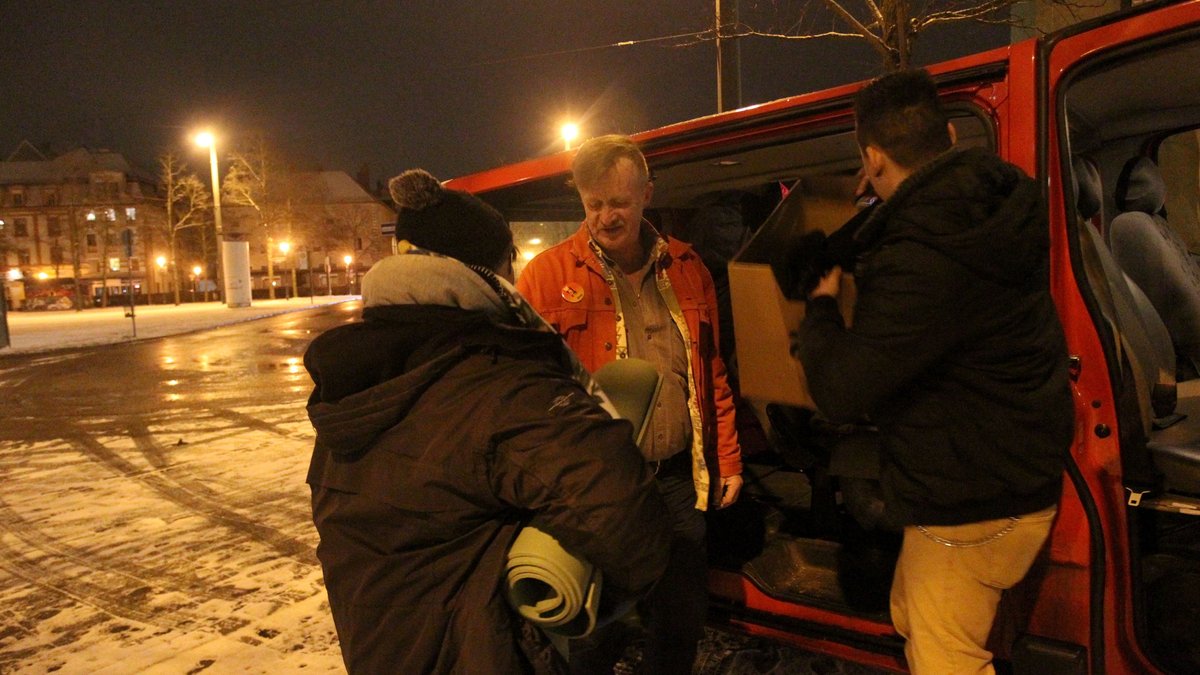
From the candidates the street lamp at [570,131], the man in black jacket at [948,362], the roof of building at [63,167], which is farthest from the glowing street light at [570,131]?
the roof of building at [63,167]

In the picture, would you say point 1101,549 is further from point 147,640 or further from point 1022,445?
point 147,640

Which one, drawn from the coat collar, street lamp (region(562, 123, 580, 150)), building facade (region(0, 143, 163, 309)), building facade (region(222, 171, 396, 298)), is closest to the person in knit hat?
the coat collar

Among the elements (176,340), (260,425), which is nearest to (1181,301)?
(260,425)

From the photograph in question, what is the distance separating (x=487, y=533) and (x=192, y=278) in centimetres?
6998

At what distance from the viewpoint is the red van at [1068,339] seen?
1.86m

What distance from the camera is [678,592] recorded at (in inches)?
90.4

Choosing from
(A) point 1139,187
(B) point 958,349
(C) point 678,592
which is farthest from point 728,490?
(A) point 1139,187

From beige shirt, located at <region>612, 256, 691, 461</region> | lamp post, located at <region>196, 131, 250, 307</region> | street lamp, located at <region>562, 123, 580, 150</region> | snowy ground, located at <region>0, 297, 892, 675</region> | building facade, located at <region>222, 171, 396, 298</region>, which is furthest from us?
building facade, located at <region>222, 171, 396, 298</region>

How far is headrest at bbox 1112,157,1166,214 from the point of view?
3.68m

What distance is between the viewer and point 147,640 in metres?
3.22

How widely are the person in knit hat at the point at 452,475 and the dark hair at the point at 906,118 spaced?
0.92 meters

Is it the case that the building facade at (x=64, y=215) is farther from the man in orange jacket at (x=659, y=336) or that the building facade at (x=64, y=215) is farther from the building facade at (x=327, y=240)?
the man in orange jacket at (x=659, y=336)

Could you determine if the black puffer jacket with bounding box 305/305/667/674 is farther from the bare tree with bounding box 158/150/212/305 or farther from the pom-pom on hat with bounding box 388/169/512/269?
the bare tree with bounding box 158/150/212/305

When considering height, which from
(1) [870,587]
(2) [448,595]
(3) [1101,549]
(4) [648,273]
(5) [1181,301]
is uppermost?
(4) [648,273]
